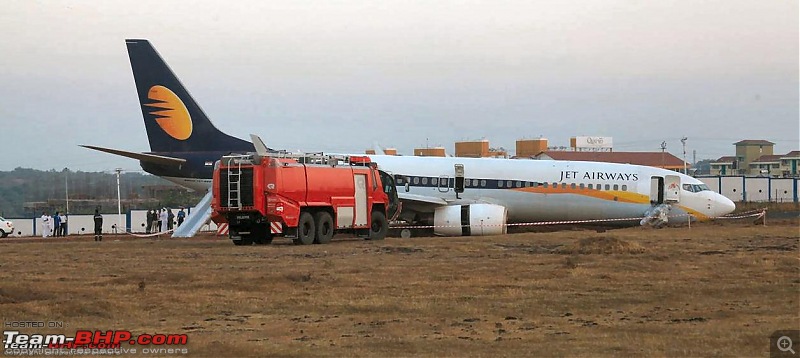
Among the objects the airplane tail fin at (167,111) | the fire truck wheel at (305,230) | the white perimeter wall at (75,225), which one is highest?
the airplane tail fin at (167,111)

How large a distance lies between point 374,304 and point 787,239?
18.3 meters

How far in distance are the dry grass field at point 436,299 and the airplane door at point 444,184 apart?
42.8ft

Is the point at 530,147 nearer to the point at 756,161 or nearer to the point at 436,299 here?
the point at 756,161

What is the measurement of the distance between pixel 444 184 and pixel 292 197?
36.0 feet

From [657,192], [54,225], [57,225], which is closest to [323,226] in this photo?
[657,192]

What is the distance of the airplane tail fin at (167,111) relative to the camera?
38.7 meters

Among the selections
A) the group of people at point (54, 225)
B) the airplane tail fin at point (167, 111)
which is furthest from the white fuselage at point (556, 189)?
the group of people at point (54, 225)

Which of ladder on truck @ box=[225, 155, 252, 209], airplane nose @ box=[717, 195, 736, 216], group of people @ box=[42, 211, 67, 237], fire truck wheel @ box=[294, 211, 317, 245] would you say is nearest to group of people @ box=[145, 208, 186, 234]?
group of people @ box=[42, 211, 67, 237]

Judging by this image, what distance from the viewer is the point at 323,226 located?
103 ft

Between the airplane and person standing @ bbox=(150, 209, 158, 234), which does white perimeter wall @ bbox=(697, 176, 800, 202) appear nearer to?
the airplane

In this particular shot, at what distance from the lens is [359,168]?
33250mm

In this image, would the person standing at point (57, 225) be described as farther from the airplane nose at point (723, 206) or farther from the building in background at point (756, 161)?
the building in background at point (756, 161)

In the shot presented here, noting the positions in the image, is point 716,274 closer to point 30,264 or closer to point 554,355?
point 554,355

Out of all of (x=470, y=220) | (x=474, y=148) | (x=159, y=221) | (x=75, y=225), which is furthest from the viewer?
(x=474, y=148)
